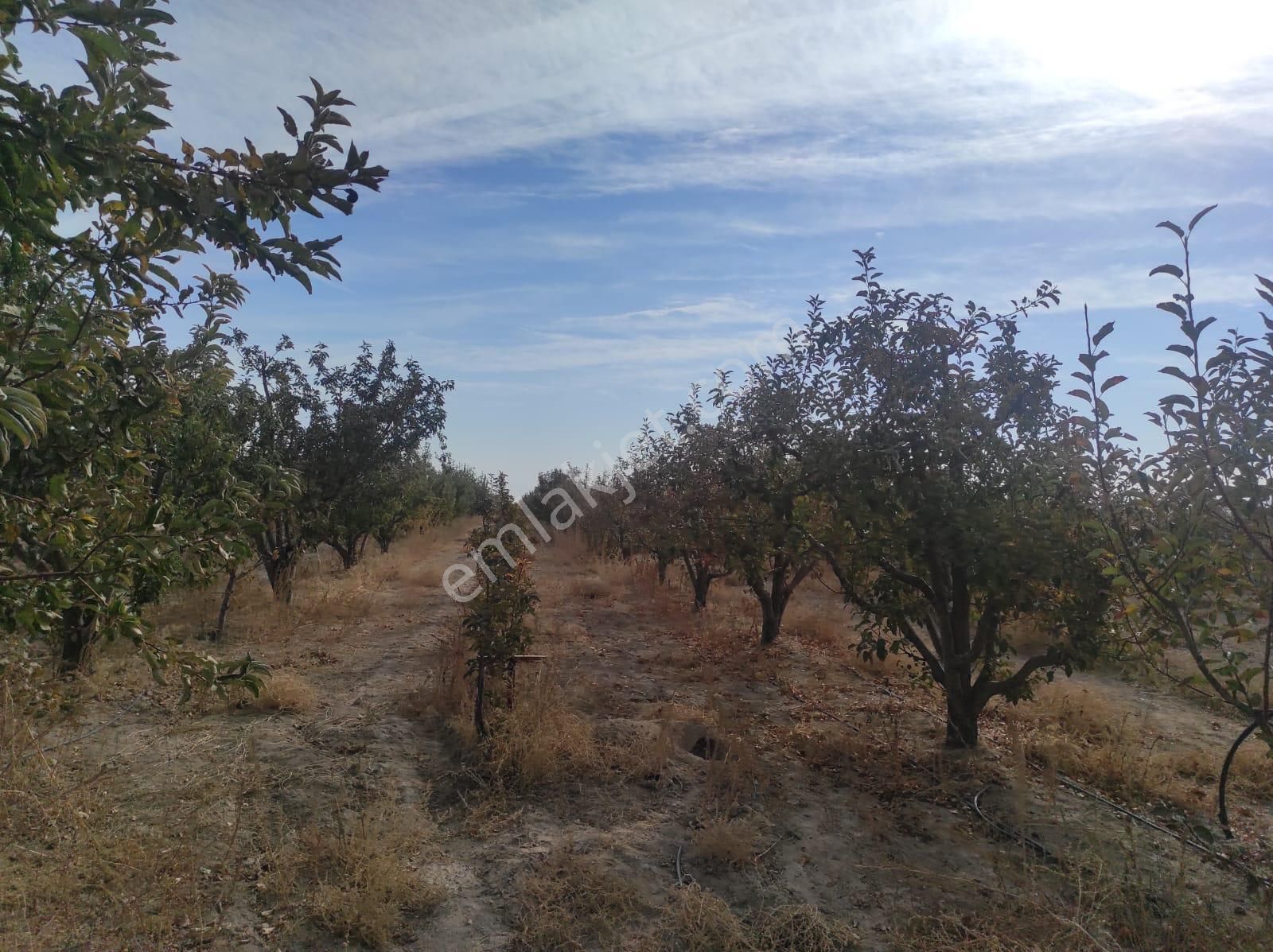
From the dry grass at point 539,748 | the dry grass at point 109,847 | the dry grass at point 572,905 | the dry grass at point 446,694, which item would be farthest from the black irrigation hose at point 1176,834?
the dry grass at point 446,694

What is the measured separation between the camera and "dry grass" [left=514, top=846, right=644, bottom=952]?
3434 mm

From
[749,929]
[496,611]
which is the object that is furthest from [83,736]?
[749,929]

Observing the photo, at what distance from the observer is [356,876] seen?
3.64m

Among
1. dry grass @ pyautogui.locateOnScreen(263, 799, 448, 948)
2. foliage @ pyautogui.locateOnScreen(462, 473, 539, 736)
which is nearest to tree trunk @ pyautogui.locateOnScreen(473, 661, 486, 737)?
foliage @ pyautogui.locateOnScreen(462, 473, 539, 736)

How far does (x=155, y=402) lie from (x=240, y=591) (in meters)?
11.1

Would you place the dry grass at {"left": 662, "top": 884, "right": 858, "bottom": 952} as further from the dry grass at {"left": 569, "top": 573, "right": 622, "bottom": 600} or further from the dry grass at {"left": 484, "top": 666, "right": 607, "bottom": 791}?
the dry grass at {"left": 569, "top": 573, "right": 622, "bottom": 600}

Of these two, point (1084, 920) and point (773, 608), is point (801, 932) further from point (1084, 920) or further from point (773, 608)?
point (773, 608)

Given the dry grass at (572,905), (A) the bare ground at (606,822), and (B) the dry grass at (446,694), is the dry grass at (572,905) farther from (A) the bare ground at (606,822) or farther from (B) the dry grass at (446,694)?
(B) the dry grass at (446,694)

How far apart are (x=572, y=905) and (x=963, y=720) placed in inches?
143

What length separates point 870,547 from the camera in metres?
5.35

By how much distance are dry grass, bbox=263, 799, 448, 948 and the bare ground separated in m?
0.02

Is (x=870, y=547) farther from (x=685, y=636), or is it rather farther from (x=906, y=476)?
(x=685, y=636)

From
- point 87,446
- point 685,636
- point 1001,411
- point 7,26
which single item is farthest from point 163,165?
point 685,636

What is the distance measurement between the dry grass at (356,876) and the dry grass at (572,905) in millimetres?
500
